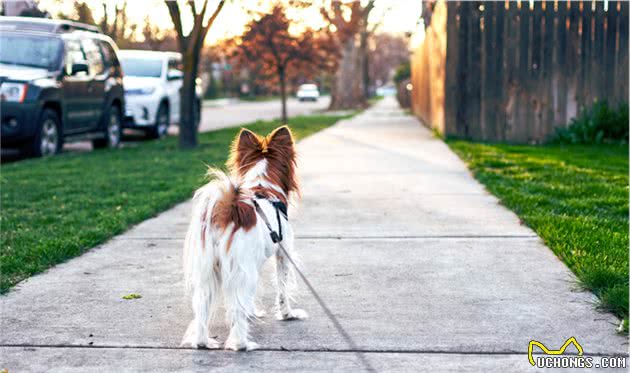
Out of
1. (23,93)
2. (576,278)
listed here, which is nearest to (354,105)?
(23,93)

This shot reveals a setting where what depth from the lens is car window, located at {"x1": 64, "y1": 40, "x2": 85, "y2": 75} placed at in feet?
44.7

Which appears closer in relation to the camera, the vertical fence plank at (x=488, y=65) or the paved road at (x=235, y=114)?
the vertical fence plank at (x=488, y=65)

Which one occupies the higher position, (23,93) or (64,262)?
(23,93)

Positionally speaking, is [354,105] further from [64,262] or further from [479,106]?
[64,262]

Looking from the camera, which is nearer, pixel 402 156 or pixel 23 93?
pixel 23 93

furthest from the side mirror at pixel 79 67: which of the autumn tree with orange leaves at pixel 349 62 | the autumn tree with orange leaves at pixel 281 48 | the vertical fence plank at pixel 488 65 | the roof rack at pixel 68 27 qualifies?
the autumn tree with orange leaves at pixel 349 62

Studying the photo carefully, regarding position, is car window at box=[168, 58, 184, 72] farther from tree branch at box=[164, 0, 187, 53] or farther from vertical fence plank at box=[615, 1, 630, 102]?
vertical fence plank at box=[615, 1, 630, 102]

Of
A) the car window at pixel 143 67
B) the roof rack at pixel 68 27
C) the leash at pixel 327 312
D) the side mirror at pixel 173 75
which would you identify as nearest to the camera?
the leash at pixel 327 312

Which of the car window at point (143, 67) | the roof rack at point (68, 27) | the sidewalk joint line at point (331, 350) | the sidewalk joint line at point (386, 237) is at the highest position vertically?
the roof rack at point (68, 27)

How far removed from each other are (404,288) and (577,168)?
627cm

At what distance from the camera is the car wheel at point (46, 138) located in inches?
505

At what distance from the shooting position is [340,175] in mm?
10820

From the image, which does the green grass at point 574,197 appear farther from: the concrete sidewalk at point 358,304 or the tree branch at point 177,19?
the tree branch at point 177,19

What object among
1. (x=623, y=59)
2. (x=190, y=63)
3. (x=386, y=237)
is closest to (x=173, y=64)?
(x=190, y=63)
